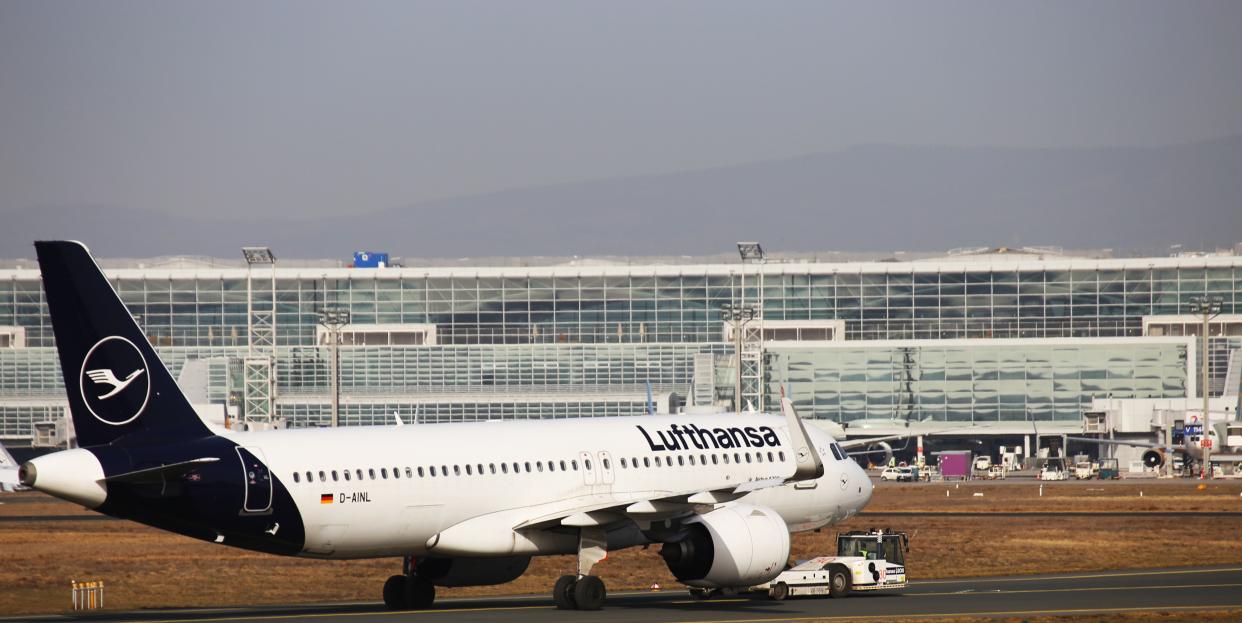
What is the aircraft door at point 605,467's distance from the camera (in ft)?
127

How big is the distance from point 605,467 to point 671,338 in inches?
5530

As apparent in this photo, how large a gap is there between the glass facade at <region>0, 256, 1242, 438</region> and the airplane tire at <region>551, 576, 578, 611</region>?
134400 millimetres

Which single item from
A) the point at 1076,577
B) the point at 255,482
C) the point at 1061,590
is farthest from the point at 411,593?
the point at 1076,577

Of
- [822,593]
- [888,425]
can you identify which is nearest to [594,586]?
[822,593]

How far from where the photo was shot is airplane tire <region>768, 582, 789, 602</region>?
132 ft

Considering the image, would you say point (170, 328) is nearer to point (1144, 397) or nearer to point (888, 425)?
point (888, 425)

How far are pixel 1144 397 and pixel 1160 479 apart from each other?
45.6 m

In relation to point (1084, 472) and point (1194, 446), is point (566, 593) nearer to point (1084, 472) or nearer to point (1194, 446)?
point (1084, 472)

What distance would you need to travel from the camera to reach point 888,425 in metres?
168

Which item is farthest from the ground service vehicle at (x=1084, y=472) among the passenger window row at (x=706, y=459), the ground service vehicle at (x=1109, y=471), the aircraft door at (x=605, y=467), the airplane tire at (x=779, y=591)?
the aircraft door at (x=605, y=467)

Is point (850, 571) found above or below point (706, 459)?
below

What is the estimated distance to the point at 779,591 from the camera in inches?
1581

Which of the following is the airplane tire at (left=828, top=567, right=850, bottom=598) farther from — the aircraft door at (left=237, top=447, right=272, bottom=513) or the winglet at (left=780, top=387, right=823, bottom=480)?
the aircraft door at (left=237, top=447, right=272, bottom=513)

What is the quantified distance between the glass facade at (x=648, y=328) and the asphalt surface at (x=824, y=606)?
127m
